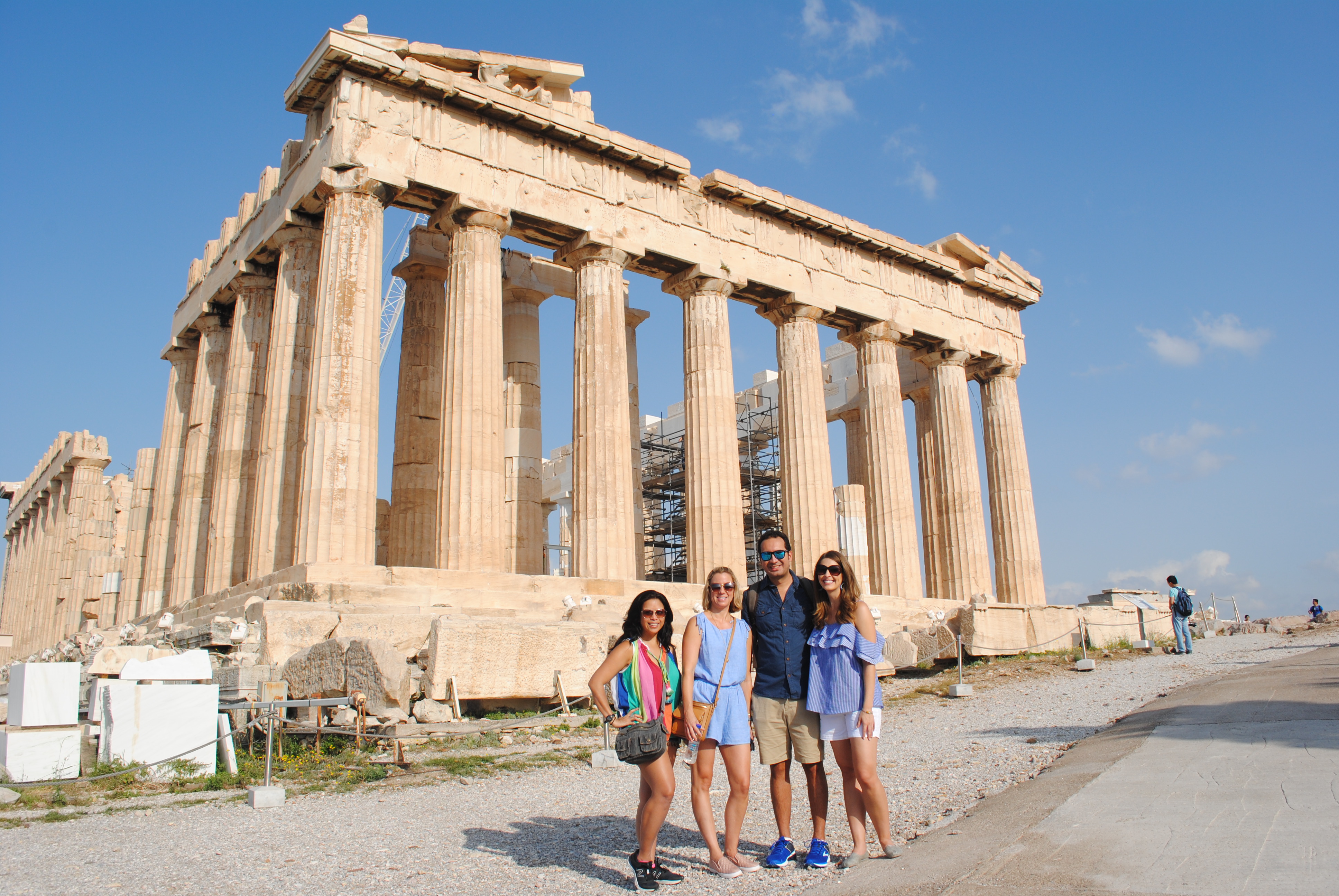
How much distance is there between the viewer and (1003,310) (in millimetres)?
32531

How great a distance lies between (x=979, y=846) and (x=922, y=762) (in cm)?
418

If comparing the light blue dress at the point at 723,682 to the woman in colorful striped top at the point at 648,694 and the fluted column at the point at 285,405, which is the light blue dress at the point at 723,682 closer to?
the woman in colorful striped top at the point at 648,694

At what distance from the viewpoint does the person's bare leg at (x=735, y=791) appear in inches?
228

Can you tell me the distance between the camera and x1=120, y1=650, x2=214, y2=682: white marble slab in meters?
10.1

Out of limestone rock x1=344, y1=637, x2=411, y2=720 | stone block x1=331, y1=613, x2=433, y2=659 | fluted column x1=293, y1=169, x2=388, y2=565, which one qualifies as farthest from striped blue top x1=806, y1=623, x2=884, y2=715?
fluted column x1=293, y1=169, x2=388, y2=565

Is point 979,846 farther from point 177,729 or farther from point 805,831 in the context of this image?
point 177,729

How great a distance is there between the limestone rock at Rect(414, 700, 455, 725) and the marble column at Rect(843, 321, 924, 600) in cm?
1707

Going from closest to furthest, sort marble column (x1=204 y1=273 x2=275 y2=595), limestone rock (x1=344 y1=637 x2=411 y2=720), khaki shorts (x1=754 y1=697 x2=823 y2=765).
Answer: khaki shorts (x1=754 y1=697 x2=823 y2=765) → limestone rock (x1=344 y1=637 x2=411 y2=720) → marble column (x1=204 y1=273 x2=275 y2=595)

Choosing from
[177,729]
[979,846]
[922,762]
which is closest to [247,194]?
[177,729]

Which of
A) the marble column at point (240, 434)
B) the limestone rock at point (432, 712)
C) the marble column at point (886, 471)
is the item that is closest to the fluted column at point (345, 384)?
the marble column at point (240, 434)

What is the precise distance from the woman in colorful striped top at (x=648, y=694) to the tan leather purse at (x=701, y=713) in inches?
1.7

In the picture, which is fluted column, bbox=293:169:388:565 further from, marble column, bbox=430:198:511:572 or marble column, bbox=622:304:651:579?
marble column, bbox=622:304:651:579

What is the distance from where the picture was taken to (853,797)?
5.91 m

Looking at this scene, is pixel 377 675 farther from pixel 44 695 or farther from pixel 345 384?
pixel 345 384
